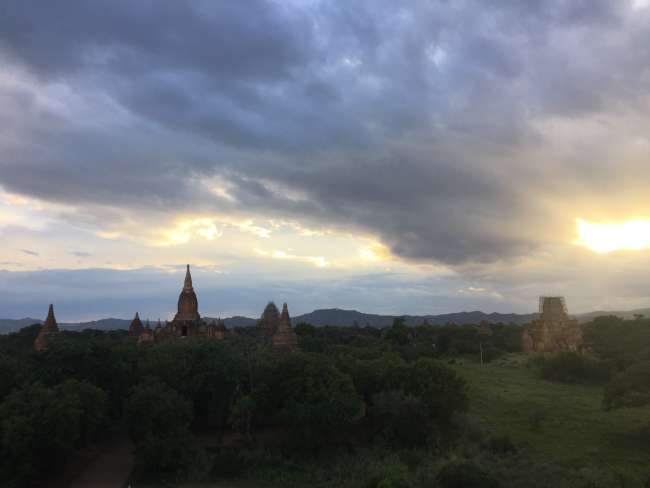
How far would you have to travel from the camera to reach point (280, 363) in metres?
34.6

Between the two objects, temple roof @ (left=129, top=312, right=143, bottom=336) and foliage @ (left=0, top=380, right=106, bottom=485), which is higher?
temple roof @ (left=129, top=312, right=143, bottom=336)

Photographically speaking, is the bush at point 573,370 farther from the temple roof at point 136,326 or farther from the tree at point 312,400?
the temple roof at point 136,326

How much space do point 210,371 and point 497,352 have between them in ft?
167

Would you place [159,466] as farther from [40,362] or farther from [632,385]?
[632,385]

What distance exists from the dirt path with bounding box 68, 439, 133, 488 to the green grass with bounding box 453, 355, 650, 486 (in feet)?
67.0

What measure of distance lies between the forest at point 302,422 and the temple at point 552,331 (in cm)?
3073

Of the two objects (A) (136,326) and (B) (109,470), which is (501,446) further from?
(A) (136,326)

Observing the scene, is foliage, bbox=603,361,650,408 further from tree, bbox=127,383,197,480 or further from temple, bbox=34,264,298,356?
temple, bbox=34,264,298,356

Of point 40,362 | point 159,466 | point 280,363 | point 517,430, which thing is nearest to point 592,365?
point 517,430

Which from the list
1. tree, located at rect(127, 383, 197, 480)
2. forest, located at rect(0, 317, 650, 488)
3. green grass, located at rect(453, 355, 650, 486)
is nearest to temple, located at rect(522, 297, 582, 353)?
green grass, located at rect(453, 355, 650, 486)

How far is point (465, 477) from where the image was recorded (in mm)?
21797

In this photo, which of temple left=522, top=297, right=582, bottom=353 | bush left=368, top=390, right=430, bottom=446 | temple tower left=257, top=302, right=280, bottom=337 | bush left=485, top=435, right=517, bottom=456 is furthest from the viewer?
temple tower left=257, top=302, right=280, bottom=337

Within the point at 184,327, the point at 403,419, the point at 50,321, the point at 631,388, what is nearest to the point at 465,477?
the point at 403,419

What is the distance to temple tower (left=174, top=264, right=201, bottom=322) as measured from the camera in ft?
185
